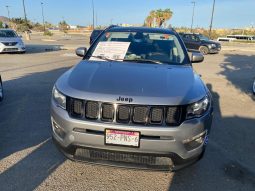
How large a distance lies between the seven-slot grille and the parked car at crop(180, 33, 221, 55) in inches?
849

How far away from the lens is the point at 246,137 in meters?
4.80

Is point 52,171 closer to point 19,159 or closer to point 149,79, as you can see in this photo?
point 19,159

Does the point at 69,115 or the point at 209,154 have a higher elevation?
the point at 69,115

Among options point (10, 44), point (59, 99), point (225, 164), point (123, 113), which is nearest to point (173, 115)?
point (123, 113)

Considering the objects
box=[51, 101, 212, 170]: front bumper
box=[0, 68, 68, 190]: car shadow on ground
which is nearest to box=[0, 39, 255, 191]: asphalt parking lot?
box=[0, 68, 68, 190]: car shadow on ground

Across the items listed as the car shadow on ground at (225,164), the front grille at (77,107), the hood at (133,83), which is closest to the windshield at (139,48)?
the hood at (133,83)

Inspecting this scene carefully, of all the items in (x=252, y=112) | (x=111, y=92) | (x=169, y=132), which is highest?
(x=111, y=92)

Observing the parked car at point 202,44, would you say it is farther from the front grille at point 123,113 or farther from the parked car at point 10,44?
the front grille at point 123,113

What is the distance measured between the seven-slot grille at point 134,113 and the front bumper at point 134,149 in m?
0.07

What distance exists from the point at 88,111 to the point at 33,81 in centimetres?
647

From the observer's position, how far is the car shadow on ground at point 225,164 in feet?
10.8

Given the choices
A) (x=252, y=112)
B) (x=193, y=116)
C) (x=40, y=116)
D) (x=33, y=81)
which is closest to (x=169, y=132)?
(x=193, y=116)

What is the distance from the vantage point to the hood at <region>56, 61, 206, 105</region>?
2885 millimetres

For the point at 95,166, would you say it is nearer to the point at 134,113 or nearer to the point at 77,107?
the point at 77,107
